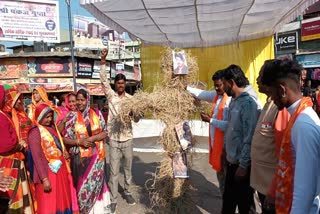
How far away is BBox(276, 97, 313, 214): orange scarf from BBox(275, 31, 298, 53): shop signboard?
18.1 meters

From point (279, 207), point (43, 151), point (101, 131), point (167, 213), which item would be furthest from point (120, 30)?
point (279, 207)

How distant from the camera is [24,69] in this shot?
15.6 meters

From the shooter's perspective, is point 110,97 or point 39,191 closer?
point 39,191

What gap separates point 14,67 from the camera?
15.6 m

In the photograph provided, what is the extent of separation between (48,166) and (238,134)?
198 cm

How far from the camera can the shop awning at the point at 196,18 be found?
4.37 metres

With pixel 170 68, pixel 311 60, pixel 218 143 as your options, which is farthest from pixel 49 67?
pixel 311 60

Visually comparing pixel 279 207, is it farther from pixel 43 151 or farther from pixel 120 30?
pixel 120 30

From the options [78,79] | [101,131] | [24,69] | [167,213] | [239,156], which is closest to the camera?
[239,156]

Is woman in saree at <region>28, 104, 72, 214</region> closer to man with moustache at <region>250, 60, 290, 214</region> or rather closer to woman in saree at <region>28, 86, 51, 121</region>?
woman in saree at <region>28, 86, 51, 121</region>

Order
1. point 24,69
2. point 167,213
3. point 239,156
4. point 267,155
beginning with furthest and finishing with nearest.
→ point 24,69 → point 167,213 → point 239,156 → point 267,155

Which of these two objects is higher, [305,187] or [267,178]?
[305,187]

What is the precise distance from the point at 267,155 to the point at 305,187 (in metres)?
0.88

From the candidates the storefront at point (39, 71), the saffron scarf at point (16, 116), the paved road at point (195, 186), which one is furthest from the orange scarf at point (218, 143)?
the storefront at point (39, 71)
